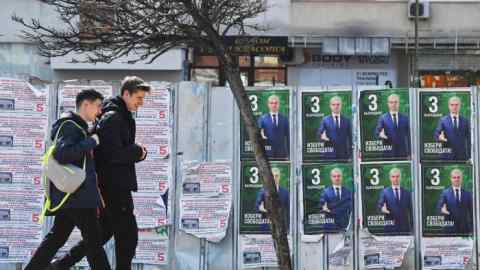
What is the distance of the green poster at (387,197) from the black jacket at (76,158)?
110 inches

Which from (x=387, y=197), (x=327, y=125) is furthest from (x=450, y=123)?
(x=327, y=125)

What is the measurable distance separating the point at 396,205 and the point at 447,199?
20.1 inches

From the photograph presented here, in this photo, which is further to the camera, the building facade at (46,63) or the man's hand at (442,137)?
the building facade at (46,63)

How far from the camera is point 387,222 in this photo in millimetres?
7160

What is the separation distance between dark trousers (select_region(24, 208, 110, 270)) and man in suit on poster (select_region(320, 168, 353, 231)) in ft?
7.93

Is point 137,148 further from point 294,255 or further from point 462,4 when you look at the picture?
point 462,4

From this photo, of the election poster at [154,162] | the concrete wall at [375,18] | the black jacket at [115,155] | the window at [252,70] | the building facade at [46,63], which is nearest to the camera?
the black jacket at [115,155]

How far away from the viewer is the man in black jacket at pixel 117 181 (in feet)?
19.3

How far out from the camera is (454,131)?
7.13 m

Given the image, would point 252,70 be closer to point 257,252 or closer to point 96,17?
point 257,252

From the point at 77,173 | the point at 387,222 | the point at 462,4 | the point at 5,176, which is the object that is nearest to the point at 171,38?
the point at 77,173

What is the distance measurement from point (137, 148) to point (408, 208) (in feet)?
9.51

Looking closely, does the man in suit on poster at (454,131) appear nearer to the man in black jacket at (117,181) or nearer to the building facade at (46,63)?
the man in black jacket at (117,181)

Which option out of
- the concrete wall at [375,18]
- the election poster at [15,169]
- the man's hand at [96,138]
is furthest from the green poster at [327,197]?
the concrete wall at [375,18]
